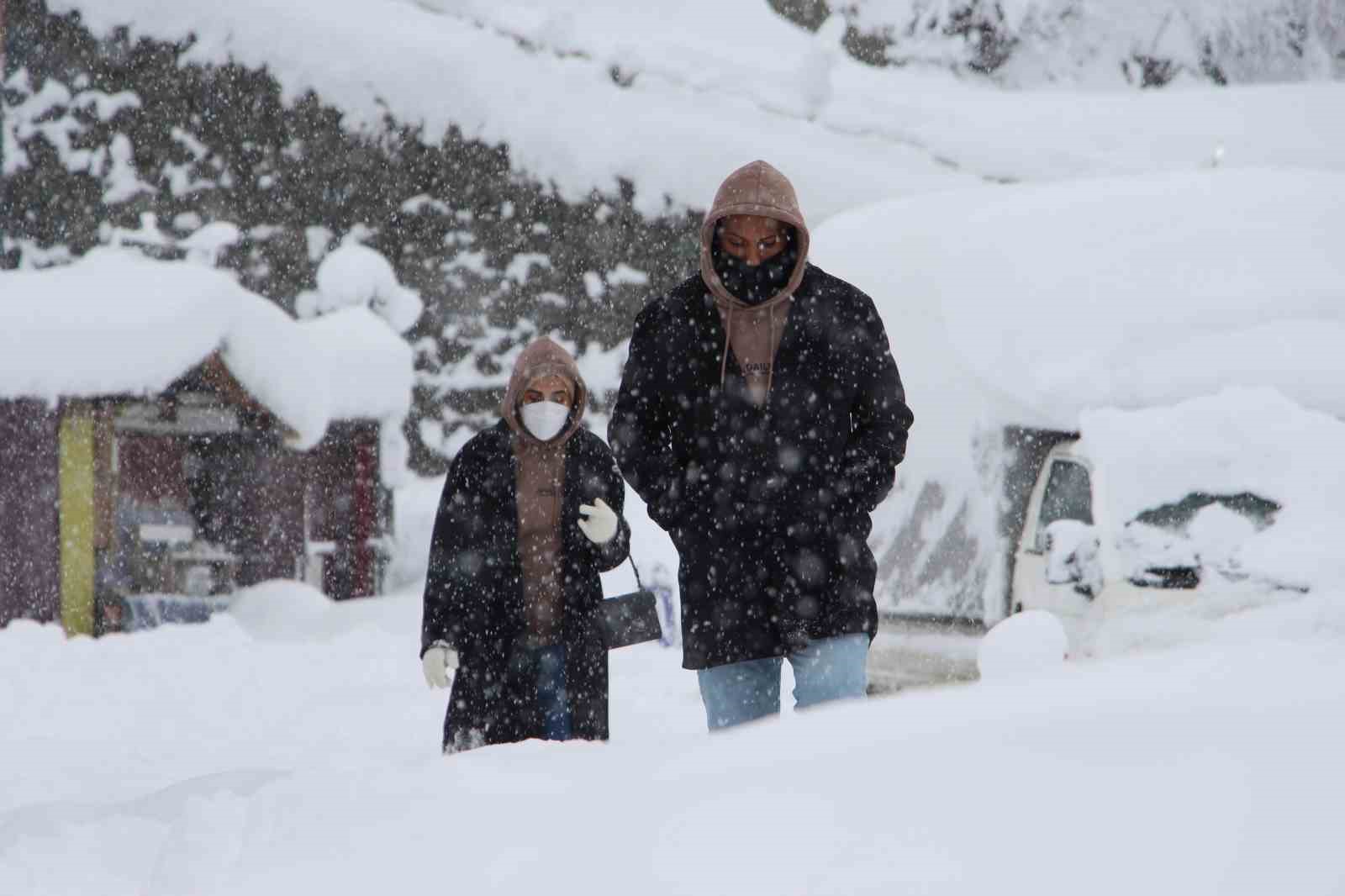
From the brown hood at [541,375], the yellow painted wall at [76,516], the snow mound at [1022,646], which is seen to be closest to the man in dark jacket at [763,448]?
the brown hood at [541,375]

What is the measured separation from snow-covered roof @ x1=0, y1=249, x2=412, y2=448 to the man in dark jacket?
366 inches

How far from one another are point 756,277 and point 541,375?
131 centimetres

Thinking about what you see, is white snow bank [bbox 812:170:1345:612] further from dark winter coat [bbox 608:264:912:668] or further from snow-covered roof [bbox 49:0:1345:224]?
snow-covered roof [bbox 49:0:1345:224]

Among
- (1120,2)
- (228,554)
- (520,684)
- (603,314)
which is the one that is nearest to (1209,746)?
(520,684)

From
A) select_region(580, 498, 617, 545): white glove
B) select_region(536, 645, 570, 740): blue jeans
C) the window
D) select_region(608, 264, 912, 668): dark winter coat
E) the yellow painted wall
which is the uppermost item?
select_region(608, 264, 912, 668): dark winter coat

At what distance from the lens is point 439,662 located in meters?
4.65

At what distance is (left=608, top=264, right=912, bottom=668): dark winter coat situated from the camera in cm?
354

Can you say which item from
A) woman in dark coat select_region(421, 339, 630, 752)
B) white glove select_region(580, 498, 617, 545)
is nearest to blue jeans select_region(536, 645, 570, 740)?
woman in dark coat select_region(421, 339, 630, 752)

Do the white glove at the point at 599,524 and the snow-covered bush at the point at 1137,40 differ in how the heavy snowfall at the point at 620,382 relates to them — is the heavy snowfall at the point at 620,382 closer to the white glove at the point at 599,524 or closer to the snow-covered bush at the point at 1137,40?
the snow-covered bush at the point at 1137,40

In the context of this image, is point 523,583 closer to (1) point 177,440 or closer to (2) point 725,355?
(2) point 725,355

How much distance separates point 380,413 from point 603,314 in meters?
3.24

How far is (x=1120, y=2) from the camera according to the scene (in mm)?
23203

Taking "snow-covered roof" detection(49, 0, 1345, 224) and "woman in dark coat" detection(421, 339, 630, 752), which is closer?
"woman in dark coat" detection(421, 339, 630, 752)

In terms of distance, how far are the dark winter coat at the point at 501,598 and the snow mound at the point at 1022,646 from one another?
7.46 ft
